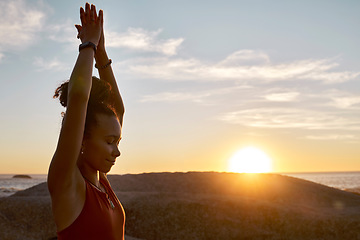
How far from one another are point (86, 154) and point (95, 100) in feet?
0.98

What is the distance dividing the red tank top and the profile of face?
0.12 metres

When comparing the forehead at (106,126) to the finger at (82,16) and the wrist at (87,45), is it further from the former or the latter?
the finger at (82,16)

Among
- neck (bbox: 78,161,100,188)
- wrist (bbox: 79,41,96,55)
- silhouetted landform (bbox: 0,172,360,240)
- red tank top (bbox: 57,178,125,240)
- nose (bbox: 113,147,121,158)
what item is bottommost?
silhouetted landform (bbox: 0,172,360,240)

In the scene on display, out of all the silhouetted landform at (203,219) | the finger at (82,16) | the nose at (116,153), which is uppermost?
the finger at (82,16)

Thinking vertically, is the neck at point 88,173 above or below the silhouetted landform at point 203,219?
above

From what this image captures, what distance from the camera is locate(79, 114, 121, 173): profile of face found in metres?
2.04

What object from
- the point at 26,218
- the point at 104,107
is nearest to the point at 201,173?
the point at 26,218

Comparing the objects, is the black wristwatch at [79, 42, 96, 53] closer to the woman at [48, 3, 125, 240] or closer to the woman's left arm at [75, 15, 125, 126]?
the woman at [48, 3, 125, 240]

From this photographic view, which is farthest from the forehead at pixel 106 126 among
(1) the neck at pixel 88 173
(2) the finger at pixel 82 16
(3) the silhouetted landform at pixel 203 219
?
(3) the silhouetted landform at pixel 203 219

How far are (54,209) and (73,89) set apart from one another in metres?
0.56

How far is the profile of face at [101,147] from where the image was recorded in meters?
2.04

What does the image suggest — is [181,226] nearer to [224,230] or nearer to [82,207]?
[224,230]

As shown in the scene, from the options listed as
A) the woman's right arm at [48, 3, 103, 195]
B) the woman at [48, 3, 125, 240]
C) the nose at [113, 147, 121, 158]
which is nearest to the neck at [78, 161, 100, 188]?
the woman at [48, 3, 125, 240]

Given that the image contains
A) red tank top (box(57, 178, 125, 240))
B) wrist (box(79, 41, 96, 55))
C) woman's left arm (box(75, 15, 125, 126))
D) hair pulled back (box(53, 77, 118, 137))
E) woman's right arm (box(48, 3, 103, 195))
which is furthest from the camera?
woman's left arm (box(75, 15, 125, 126))
